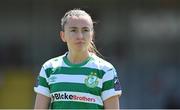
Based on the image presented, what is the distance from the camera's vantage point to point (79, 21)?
3461 mm

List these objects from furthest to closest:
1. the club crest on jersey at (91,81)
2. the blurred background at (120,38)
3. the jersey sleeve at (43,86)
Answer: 1. the blurred background at (120,38)
2. the jersey sleeve at (43,86)
3. the club crest on jersey at (91,81)

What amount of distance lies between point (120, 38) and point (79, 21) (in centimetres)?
846

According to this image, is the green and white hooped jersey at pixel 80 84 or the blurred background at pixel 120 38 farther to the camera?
the blurred background at pixel 120 38

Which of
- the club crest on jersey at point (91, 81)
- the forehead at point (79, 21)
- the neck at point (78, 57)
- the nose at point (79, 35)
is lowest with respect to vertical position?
the club crest on jersey at point (91, 81)

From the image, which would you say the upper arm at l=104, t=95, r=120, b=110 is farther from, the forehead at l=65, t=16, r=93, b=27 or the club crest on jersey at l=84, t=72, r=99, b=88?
the forehead at l=65, t=16, r=93, b=27

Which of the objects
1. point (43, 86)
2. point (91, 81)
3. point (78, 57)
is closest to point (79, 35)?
point (78, 57)

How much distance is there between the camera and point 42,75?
3.52 metres

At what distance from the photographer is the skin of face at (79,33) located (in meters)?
3.45

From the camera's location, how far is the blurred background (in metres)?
11.6

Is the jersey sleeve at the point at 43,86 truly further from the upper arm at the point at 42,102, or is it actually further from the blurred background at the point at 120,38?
the blurred background at the point at 120,38

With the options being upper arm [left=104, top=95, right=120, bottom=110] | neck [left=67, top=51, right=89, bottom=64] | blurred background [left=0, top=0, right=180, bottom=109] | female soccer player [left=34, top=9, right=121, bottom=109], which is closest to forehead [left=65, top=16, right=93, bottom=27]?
female soccer player [left=34, top=9, right=121, bottom=109]

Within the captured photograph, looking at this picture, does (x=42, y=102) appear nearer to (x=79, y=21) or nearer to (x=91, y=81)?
(x=91, y=81)

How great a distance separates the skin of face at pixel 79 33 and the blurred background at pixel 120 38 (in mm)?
7987

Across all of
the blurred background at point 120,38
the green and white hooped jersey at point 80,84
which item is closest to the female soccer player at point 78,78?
the green and white hooped jersey at point 80,84
